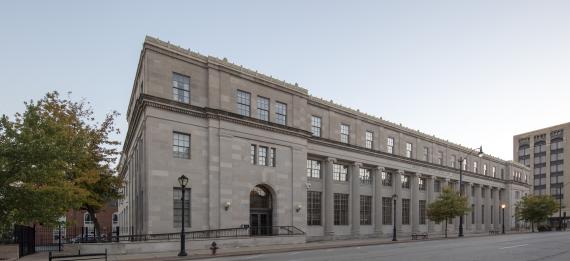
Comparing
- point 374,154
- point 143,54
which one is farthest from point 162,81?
point 374,154

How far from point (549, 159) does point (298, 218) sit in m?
139

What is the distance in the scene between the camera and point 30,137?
21.8 metres

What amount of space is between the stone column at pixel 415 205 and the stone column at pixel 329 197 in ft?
57.4

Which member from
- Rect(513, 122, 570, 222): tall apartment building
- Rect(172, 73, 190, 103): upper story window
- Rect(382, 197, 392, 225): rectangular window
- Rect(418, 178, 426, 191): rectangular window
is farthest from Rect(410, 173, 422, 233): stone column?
Rect(513, 122, 570, 222): tall apartment building

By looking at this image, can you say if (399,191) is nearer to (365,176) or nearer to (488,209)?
(365,176)

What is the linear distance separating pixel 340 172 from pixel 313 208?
5977mm

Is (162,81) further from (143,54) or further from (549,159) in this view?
(549,159)

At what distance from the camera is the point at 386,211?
5875 cm

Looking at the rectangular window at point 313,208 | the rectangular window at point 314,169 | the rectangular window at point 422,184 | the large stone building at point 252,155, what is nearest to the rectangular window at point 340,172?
the large stone building at point 252,155

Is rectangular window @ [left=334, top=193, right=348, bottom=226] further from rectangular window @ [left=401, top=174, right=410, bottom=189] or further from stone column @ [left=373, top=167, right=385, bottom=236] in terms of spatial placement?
rectangular window @ [left=401, top=174, right=410, bottom=189]

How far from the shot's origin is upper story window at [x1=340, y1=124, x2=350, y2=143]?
51.9 metres

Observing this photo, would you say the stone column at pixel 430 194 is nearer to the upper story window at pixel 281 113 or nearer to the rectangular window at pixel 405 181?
the rectangular window at pixel 405 181

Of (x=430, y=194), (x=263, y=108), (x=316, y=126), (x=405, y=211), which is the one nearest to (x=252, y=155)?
(x=263, y=108)

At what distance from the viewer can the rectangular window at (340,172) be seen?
170ft
